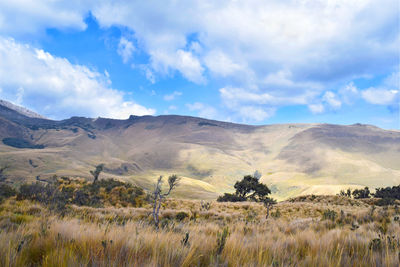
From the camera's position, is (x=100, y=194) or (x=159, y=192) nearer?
(x=159, y=192)

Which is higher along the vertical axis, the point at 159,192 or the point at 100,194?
the point at 159,192

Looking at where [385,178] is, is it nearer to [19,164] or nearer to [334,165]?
[334,165]

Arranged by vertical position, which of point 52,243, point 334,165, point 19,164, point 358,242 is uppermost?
point 334,165

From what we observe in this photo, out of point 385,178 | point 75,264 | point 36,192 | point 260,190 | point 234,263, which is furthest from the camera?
point 385,178

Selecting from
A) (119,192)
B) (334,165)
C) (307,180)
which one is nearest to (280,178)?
(307,180)

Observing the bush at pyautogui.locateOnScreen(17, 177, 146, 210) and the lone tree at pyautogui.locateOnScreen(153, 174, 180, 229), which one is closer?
the lone tree at pyautogui.locateOnScreen(153, 174, 180, 229)

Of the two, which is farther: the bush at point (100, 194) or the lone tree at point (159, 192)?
the bush at point (100, 194)

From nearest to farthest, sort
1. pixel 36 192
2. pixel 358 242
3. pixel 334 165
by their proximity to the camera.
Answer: pixel 358 242, pixel 36 192, pixel 334 165

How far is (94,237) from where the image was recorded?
108 inches

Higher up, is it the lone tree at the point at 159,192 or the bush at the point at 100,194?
the lone tree at the point at 159,192

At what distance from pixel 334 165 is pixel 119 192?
696 ft

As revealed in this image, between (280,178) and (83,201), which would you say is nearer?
(83,201)

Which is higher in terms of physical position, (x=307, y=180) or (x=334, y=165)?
(x=334, y=165)

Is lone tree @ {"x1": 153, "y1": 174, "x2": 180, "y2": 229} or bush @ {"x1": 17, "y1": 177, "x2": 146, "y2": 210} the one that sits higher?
lone tree @ {"x1": 153, "y1": 174, "x2": 180, "y2": 229}
